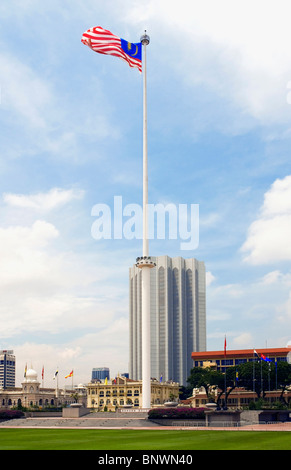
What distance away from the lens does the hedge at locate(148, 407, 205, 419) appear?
8201 centimetres

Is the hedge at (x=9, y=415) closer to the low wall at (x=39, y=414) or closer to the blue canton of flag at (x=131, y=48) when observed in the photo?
the low wall at (x=39, y=414)

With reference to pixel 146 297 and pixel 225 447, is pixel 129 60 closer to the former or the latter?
pixel 146 297

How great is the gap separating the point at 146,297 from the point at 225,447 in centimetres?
6340

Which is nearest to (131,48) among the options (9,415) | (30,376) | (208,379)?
(9,415)

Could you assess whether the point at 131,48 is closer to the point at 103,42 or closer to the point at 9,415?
the point at 103,42

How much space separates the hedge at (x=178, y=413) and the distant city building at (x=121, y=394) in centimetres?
9454

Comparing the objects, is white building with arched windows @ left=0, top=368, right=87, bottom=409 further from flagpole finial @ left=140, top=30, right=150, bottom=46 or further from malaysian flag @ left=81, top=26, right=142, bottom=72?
malaysian flag @ left=81, top=26, right=142, bottom=72

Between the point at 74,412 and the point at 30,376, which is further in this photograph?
the point at 30,376

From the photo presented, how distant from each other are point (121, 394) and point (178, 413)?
103351mm

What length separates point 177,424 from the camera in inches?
3164

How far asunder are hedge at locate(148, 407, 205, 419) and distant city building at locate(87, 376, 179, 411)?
94.5 m

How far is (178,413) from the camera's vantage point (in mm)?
83500
